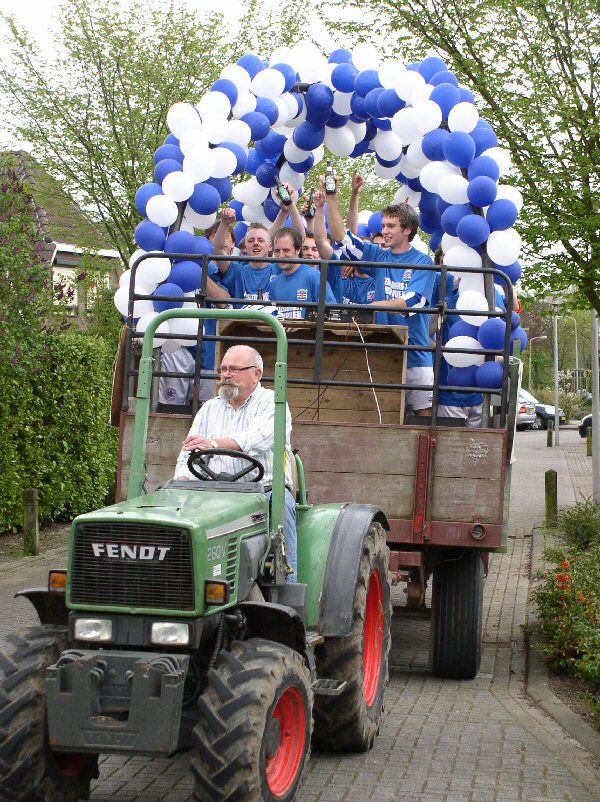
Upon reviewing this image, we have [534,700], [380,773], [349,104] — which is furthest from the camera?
[349,104]

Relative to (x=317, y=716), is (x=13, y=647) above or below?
above

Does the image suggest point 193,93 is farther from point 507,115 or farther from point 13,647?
point 13,647

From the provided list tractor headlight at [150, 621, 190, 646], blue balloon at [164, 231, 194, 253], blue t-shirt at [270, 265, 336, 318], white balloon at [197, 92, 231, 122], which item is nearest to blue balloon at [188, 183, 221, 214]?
blue balloon at [164, 231, 194, 253]

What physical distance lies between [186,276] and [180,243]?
37cm

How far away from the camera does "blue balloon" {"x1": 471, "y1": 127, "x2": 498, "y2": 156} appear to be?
30.4ft

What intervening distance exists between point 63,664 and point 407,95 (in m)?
6.24

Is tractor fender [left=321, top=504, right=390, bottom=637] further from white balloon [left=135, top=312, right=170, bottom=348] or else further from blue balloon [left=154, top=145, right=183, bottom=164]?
blue balloon [left=154, top=145, right=183, bottom=164]

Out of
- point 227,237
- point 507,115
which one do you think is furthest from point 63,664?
point 507,115

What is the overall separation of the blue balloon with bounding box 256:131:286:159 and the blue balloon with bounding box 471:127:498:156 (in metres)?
2.24

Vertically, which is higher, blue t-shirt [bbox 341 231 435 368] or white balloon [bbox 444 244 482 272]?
white balloon [bbox 444 244 482 272]

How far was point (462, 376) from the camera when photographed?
853 cm

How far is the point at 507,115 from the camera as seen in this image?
1337 centimetres

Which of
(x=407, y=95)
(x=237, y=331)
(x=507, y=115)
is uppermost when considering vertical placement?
(x=507, y=115)

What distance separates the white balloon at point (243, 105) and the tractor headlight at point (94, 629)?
600cm
